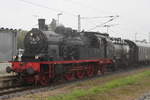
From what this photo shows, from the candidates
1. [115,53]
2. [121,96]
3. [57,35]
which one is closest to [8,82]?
[57,35]

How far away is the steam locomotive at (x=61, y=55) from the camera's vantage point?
53.8ft

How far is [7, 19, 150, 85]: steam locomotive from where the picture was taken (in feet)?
53.8

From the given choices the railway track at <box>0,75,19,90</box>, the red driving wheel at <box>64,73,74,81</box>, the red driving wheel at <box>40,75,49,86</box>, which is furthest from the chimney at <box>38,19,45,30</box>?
the railway track at <box>0,75,19,90</box>

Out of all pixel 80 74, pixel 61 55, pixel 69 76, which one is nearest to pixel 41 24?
pixel 61 55

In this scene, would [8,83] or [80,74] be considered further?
[80,74]

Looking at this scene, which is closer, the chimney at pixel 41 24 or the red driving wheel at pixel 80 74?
the chimney at pixel 41 24

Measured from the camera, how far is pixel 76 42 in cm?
1984

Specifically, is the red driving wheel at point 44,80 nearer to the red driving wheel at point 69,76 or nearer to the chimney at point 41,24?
the red driving wheel at point 69,76

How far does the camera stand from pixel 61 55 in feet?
60.0

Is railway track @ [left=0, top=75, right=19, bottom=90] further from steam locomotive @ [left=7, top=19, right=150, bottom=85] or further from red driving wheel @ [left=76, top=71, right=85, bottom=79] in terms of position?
red driving wheel @ [left=76, top=71, right=85, bottom=79]

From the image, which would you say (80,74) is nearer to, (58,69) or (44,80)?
(58,69)

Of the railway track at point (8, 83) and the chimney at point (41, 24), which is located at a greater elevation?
the chimney at point (41, 24)

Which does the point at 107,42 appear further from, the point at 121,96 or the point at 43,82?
the point at 121,96

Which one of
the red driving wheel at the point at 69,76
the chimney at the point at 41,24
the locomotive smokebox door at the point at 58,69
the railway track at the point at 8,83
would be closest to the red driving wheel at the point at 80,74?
the red driving wheel at the point at 69,76
